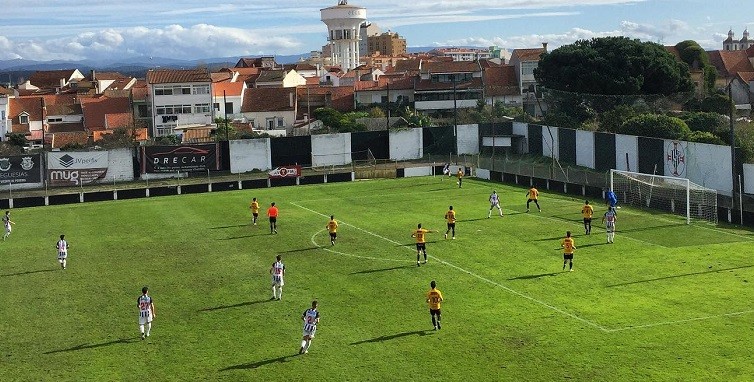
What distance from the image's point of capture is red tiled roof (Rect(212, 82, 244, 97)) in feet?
333

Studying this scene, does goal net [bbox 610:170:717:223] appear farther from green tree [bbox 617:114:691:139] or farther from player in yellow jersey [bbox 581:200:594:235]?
green tree [bbox 617:114:691:139]

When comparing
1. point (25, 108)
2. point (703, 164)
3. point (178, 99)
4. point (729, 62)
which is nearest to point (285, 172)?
point (703, 164)

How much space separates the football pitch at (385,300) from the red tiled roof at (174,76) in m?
51.1

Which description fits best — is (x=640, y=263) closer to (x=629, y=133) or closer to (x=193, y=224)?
(x=193, y=224)

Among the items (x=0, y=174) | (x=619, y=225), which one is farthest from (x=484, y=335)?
(x=0, y=174)

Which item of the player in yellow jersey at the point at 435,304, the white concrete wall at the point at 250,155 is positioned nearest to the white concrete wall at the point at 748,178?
the player in yellow jersey at the point at 435,304

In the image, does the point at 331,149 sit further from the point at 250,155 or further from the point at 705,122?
the point at 705,122

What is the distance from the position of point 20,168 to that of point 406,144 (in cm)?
2880

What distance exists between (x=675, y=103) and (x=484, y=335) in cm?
6156

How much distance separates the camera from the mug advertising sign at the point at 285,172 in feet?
200

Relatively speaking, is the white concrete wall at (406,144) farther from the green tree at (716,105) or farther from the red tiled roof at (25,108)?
the red tiled roof at (25,108)

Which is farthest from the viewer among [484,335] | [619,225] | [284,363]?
[619,225]

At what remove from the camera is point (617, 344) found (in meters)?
22.1

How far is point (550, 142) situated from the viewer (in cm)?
6581
